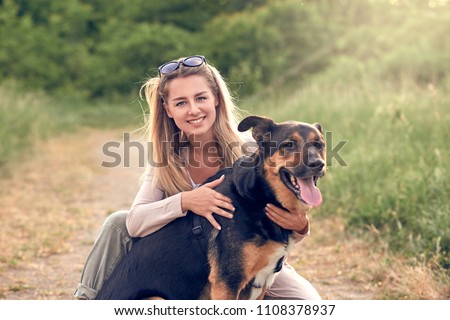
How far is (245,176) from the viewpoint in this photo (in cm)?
330

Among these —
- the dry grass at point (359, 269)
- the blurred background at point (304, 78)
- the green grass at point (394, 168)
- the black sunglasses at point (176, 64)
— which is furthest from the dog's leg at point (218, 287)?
the green grass at point (394, 168)

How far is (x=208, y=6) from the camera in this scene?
25344 mm

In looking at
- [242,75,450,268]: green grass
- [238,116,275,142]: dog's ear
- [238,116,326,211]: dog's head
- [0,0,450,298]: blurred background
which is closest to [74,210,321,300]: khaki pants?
[238,116,326,211]: dog's head

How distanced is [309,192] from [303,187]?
0.04 m

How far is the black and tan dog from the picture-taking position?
3.17 m

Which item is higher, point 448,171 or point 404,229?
point 448,171

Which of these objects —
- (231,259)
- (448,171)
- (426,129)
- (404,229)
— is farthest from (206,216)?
(426,129)

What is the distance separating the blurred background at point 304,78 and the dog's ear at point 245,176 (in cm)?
192

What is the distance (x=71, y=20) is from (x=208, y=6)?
806cm

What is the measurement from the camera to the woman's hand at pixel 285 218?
10.6 ft

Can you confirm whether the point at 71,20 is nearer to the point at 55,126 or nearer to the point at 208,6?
the point at 208,6

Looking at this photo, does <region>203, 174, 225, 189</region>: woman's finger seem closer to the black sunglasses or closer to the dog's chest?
Result: the dog's chest

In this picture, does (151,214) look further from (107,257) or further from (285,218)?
(285,218)

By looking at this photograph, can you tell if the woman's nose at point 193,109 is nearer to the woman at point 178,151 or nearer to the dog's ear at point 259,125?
the woman at point 178,151
